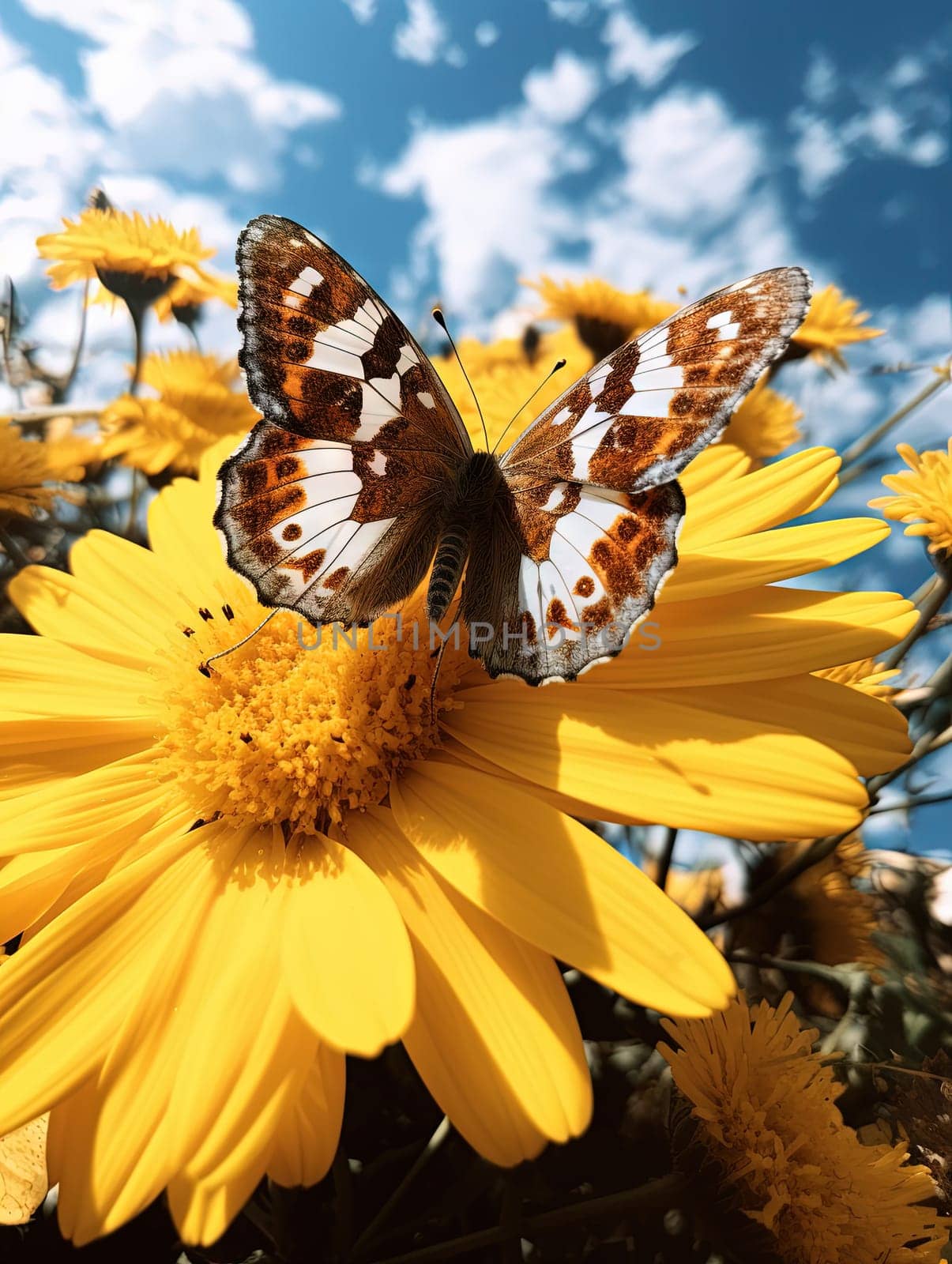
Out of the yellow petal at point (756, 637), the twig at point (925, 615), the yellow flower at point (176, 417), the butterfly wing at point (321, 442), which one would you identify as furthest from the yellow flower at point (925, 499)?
the yellow flower at point (176, 417)

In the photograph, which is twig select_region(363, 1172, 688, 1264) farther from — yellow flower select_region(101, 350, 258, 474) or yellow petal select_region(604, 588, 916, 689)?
yellow flower select_region(101, 350, 258, 474)

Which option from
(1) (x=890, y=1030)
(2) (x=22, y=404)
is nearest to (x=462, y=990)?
(1) (x=890, y=1030)

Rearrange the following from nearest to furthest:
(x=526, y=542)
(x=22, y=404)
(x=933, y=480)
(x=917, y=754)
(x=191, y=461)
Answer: (x=526, y=542), (x=933, y=480), (x=917, y=754), (x=191, y=461), (x=22, y=404)

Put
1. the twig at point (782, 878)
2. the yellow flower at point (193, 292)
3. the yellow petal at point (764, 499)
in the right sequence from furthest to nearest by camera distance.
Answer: the yellow flower at point (193, 292) < the twig at point (782, 878) < the yellow petal at point (764, 499)

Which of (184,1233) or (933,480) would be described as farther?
(933,480)

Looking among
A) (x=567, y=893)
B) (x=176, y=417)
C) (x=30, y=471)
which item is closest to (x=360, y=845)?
(x=567, y=893)

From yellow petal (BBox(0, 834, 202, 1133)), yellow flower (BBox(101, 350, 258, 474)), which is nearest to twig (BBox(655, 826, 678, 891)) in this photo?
yellow petal (BBox(0, 834, 202, 1133))

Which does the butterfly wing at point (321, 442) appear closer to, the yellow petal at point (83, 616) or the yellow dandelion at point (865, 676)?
the yellow petal at point (83, 616)

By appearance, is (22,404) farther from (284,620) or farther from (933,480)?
(933,480)
